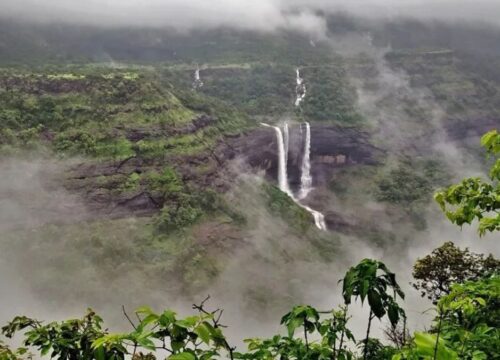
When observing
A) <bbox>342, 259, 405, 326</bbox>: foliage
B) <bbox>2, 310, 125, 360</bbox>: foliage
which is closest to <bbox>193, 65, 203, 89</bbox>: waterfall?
<bbox>2, 310, 125, 360</bbox>: foliage

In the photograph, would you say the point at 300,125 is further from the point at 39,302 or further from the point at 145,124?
the point at 39,302

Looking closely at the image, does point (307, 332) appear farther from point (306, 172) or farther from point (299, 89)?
point (299, 89)

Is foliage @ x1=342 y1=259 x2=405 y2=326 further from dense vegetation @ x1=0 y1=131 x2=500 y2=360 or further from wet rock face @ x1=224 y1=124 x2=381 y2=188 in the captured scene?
wet rock face @ x1=224 y1=124 x2=381 y2=188

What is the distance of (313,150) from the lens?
111688 mm

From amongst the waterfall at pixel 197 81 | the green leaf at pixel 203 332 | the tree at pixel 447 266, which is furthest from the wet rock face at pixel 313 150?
the green leaf at pixel 203 332

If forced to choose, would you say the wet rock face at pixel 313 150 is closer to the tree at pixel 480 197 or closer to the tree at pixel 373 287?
the tree at pixel 480 197

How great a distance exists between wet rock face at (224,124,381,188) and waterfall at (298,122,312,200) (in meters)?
0.98

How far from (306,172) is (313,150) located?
6.89m

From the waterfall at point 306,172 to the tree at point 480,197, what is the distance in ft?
314

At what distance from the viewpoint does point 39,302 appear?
179 feet

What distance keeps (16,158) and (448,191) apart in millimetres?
69586

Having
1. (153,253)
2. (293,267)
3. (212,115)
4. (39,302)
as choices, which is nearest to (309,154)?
(212,115)

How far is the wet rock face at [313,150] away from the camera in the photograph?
94.8 metres

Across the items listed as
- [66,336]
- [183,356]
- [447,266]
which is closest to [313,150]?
[447,266]
